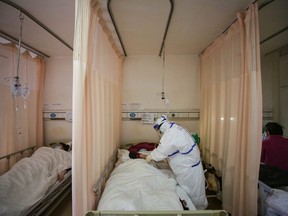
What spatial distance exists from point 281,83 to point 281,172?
1.79m

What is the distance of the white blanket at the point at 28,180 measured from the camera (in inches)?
56.1

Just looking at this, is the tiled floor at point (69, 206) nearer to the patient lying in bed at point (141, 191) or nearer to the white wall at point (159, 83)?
the patient lying in bed at point (141, 191)

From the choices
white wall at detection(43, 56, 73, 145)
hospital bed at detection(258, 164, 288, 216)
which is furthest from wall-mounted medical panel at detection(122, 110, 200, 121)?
hospital bed at detection(258, 164, 288, 216)

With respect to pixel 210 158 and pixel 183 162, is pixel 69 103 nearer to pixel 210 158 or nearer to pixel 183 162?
pixel 183 162

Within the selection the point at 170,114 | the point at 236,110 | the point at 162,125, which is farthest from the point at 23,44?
the point at 236,110

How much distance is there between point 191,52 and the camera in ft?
9.43

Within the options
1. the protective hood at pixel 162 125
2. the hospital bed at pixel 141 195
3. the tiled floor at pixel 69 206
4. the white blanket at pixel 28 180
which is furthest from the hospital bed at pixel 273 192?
the white blanket at pixel 28 180

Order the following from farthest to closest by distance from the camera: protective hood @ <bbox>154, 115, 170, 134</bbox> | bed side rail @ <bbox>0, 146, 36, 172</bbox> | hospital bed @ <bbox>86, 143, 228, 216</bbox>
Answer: bed side rail @ <bbox>0, 146, 36, 172</bbox> → protective hood @ <bbox>154, 115, 170, 134</bbox> → hospital bed @ <bbox>86, 143, 228, 216</bbox>

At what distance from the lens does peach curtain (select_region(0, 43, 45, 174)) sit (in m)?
2.17

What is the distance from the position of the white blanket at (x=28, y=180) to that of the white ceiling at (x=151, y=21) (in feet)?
5.78

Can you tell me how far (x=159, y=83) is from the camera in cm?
303

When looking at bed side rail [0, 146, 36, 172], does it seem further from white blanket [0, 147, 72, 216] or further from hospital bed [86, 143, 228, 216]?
hospital bed [86, 143, 228, 216]

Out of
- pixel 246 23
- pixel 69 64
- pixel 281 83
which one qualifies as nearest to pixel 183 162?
pixel 246 23

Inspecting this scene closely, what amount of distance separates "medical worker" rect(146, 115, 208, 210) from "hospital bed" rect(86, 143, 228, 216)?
0.48 ft
